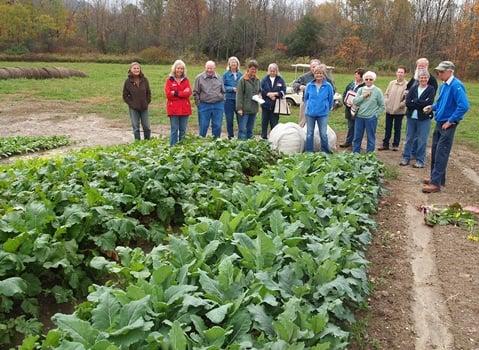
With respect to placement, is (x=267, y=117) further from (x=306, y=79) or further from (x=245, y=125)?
(x=306, y=79)

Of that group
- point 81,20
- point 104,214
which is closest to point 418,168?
point 104,214

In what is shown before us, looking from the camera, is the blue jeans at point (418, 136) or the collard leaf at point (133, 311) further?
the blue jeans at point (418, 136)

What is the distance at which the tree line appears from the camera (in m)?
41.7

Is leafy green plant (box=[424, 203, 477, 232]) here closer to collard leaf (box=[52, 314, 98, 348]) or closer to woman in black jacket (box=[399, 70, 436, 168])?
woman in black jacket (box=[399, 70, 436, 168])

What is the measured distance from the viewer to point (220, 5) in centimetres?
5619

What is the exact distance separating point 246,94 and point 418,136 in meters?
3.27

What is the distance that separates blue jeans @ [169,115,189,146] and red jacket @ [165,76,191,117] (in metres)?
0.12

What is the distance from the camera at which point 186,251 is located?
352 cm

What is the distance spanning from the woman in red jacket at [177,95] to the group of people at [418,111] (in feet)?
10.2

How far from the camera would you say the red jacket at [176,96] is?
925cm

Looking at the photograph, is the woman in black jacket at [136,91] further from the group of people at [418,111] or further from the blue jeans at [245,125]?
the group of people at [418,111]

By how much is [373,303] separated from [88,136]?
9.55m

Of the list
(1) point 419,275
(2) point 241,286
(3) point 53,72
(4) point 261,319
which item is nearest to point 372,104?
(1) point 419,275

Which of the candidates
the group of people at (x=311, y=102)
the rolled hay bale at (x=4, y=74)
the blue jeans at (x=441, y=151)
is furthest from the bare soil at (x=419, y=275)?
the rolled hay bale at (x=4, y=74)
